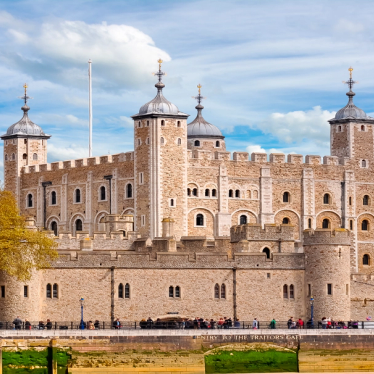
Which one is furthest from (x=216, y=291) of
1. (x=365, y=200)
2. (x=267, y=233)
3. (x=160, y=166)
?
(x=365, y=200)

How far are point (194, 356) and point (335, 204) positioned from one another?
137ft

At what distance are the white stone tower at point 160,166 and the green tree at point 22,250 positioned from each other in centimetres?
2498

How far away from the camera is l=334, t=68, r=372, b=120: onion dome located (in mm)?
103562

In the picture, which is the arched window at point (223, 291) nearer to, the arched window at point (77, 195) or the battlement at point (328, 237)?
the battlement at point (328, 237)

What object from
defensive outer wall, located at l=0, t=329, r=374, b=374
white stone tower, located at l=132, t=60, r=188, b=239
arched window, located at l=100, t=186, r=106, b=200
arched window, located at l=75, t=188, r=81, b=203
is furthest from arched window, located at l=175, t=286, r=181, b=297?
arched window, located at l=75, t=188, r=81, b=203

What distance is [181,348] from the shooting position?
198 feet

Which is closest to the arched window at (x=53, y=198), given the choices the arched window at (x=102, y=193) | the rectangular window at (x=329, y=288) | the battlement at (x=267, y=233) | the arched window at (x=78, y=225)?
the arched window at (x=78, y=225)

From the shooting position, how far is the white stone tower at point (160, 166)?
92.1 m

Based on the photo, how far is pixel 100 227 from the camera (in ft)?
286

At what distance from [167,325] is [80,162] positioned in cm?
4125

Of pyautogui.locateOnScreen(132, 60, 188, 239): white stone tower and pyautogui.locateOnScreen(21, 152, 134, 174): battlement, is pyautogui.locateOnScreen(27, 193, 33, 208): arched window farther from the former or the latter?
pyautogui.locateOnScreen(132, 60, 188, 239): white stone tower

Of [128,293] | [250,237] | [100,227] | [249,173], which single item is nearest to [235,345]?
[128,293]

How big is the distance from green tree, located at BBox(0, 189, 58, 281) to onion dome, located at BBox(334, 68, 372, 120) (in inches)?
1641

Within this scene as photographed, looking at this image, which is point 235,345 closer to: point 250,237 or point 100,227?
point 250,237
